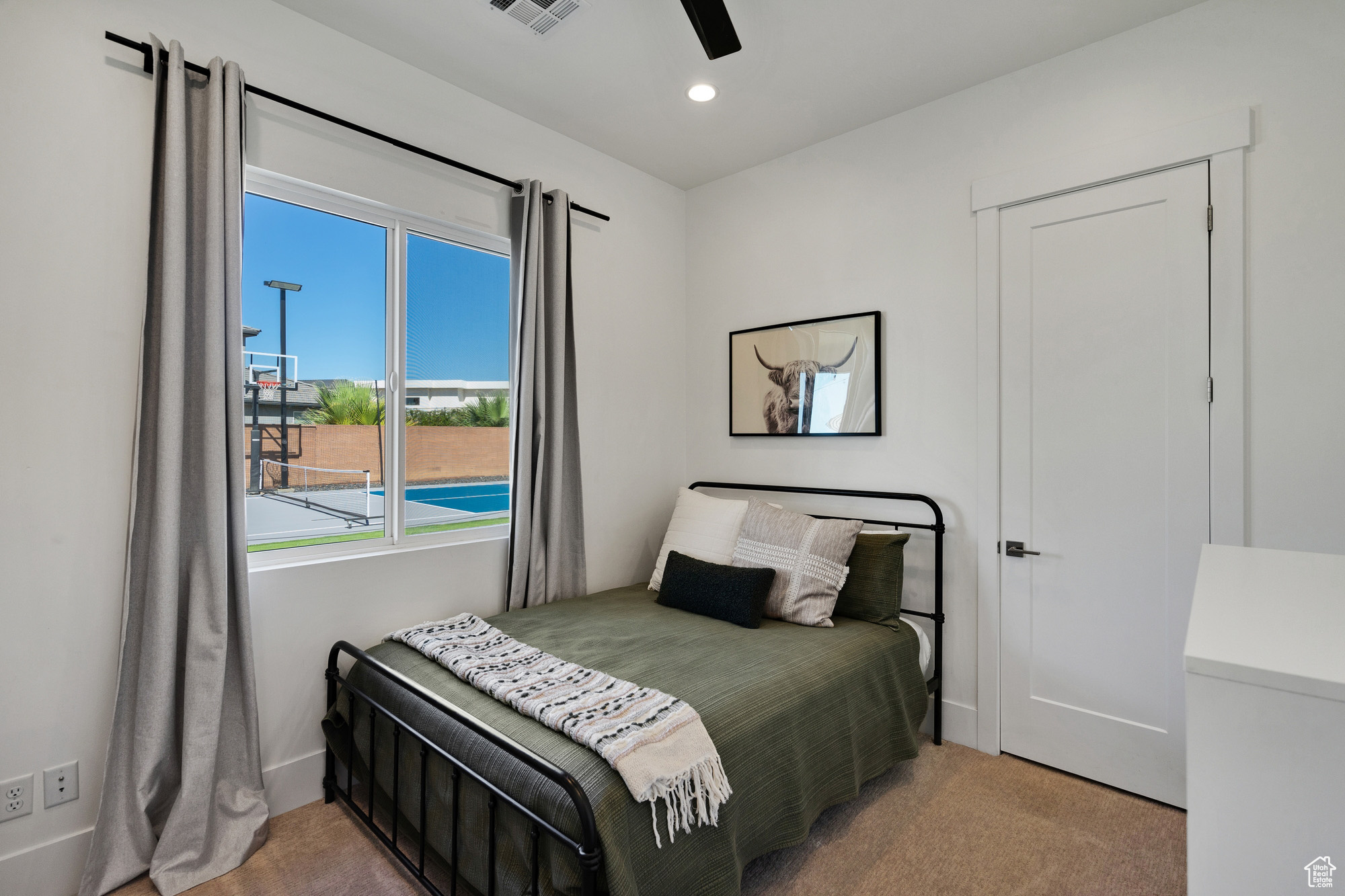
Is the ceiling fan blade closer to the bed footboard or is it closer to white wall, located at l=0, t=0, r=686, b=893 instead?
white wall, located at l=0, t=0, r=686, b=893

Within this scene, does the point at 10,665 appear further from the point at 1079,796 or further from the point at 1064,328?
the point at 1064,328

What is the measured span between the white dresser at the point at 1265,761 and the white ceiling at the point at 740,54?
2.16m

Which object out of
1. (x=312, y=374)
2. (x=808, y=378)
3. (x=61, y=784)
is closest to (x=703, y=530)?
(x=808, y=378)

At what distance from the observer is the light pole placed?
2217 mm

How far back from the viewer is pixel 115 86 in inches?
71.0

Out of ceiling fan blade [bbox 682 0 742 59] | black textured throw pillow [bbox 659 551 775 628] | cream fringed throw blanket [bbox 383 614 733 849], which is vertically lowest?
cream fringed throw blanket [bbox 383 614 733 849]

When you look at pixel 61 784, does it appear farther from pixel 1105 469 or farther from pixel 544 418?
pixel 1105 469

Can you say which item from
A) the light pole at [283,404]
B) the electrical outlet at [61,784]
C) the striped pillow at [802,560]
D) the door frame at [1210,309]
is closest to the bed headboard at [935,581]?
the door frame at [1210,309]

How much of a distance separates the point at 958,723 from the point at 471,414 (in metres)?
2.32

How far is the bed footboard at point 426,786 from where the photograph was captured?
127cm

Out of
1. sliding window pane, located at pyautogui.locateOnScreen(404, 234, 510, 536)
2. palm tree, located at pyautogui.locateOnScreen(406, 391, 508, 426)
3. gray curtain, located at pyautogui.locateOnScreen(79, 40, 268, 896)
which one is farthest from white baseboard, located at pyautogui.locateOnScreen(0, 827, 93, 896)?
palm tree, located at pyautogui.locateOnScreen(406, 391, 508, 426)

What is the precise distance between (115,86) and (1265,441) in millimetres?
3470

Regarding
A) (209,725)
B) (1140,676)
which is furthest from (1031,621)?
(209,725)

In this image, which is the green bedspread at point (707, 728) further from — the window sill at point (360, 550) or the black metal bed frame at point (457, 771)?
the window sill at point (360, 550)
